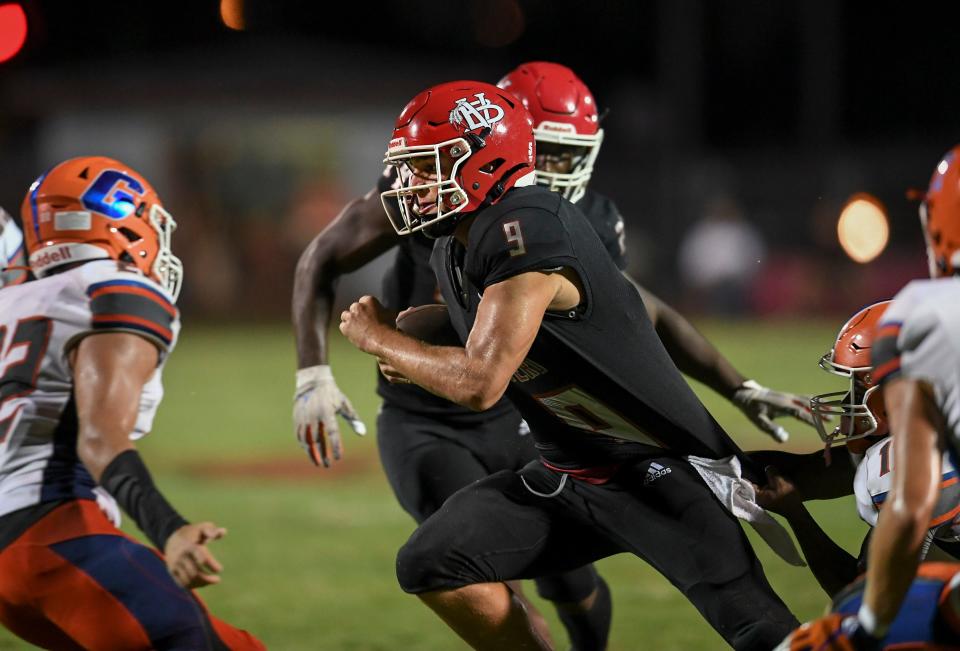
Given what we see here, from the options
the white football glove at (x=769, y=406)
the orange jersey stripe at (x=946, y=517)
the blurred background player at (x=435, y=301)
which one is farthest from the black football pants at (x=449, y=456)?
the orange jersey stripe at (x=946, y=517)

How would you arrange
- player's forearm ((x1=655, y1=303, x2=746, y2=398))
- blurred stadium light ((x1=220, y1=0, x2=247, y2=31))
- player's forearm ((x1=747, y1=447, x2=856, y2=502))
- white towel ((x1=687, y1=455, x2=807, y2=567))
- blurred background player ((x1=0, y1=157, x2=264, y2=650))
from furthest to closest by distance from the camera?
blurred stadium light ((x1=220, y1=0, x2=247, y2=31))
player's forearm ((x1=655, y1=303, x2=746, y2=398))
player's forearm ((x1=747, y1=447, x2=856, y2=502))
white towel ((x1=687, y1=455, x2=807, y2=567))
blurred background player ((x1=0, y1=157, x2=264, y2=650))

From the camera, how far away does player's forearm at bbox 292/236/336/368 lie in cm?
434

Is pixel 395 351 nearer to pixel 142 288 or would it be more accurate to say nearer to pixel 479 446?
pixel 142 288

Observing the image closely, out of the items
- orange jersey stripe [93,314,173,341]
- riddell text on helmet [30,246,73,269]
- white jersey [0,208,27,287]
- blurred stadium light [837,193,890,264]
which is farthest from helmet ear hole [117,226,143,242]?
blurred stadium light [837,193,890,264]

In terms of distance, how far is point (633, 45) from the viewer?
35.7 meters

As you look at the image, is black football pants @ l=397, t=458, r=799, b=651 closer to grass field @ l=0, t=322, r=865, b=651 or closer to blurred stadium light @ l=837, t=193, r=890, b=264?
grass field @ l=0, t=322, r=865, b=651

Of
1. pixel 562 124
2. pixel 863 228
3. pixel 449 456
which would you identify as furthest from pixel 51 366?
pixel 863 228

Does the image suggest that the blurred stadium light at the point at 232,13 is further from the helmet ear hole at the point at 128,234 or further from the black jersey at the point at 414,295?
the helmet ear hole at the point at 128,234

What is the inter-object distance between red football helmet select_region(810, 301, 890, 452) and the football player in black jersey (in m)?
0.29

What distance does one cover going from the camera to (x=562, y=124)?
14.6ft

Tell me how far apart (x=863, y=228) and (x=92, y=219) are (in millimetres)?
19253

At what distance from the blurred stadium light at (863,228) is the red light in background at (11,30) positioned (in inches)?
665

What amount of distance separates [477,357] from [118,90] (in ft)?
66.2

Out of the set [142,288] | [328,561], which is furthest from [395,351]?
[328,561]
